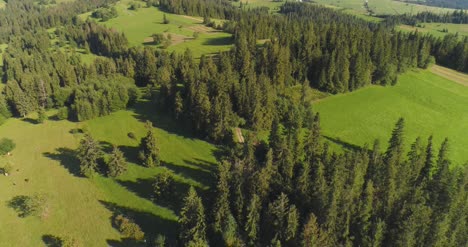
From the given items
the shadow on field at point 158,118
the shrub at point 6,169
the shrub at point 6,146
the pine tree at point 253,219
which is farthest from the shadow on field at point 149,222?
the shrub at point 6,146

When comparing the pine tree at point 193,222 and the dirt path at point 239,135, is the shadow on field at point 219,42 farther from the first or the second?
the pine tree at point 193,222

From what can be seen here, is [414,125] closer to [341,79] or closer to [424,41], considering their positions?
[341,79]

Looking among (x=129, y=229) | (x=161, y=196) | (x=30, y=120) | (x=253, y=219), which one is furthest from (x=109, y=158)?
(x=30, y=120)

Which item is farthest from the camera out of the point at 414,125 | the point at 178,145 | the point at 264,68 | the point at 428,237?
the point at 264,68

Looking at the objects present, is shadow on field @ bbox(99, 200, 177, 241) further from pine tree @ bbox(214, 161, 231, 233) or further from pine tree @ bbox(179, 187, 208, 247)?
pine tree @ bbox(214, 161, 231, 233)

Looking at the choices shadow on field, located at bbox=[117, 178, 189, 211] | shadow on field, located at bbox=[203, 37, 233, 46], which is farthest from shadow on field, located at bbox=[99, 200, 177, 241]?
shadow on field, located at bbox=[203, 37, 233, 46]

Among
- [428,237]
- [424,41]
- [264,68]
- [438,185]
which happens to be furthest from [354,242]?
[424,41]

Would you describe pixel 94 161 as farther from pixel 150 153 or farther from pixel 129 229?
pixel 129 229
